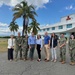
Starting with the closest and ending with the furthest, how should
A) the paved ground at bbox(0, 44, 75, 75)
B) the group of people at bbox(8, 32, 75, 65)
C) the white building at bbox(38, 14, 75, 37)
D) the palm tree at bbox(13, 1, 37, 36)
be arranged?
the paved ground at bbox(0, 44, 75, 75)
the group of people at bbox(8, 32, 75, 65)
the palm tree at bbox(13, 1, 37, 36)
the white building at bbox(38, 14, 75, 37)

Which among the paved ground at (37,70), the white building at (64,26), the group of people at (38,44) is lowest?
the paved ground at (37,70)

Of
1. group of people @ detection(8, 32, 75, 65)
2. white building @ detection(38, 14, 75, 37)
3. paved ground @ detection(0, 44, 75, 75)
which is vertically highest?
white building @ detection(38, 14, 75, 37)

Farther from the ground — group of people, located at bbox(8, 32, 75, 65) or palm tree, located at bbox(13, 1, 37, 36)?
palm tree, located at bbox(13, 1, 37, 36)

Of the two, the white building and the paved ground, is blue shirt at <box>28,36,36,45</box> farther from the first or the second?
the white building

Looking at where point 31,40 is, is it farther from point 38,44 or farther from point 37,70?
point 37,70

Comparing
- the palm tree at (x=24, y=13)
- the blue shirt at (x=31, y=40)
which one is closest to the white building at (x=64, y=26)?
the palm tree at (x=24, y=13)

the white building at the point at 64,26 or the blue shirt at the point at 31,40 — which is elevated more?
the white building at the point at 64,26

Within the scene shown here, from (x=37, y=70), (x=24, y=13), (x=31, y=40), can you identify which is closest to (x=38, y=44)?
(x=31, y=40)

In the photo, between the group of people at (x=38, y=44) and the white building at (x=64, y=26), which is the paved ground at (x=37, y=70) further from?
the white building at (x=64, y=26)

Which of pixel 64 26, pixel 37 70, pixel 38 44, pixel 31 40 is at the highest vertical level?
pixel 64 26

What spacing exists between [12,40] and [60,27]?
2059 inches

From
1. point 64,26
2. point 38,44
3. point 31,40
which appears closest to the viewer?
point 31,40

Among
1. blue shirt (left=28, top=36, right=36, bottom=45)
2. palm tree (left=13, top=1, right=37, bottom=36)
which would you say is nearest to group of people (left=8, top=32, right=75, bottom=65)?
blue shirt (left=28, top=36, right=36, bottom=45)

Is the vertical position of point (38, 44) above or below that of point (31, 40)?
below
